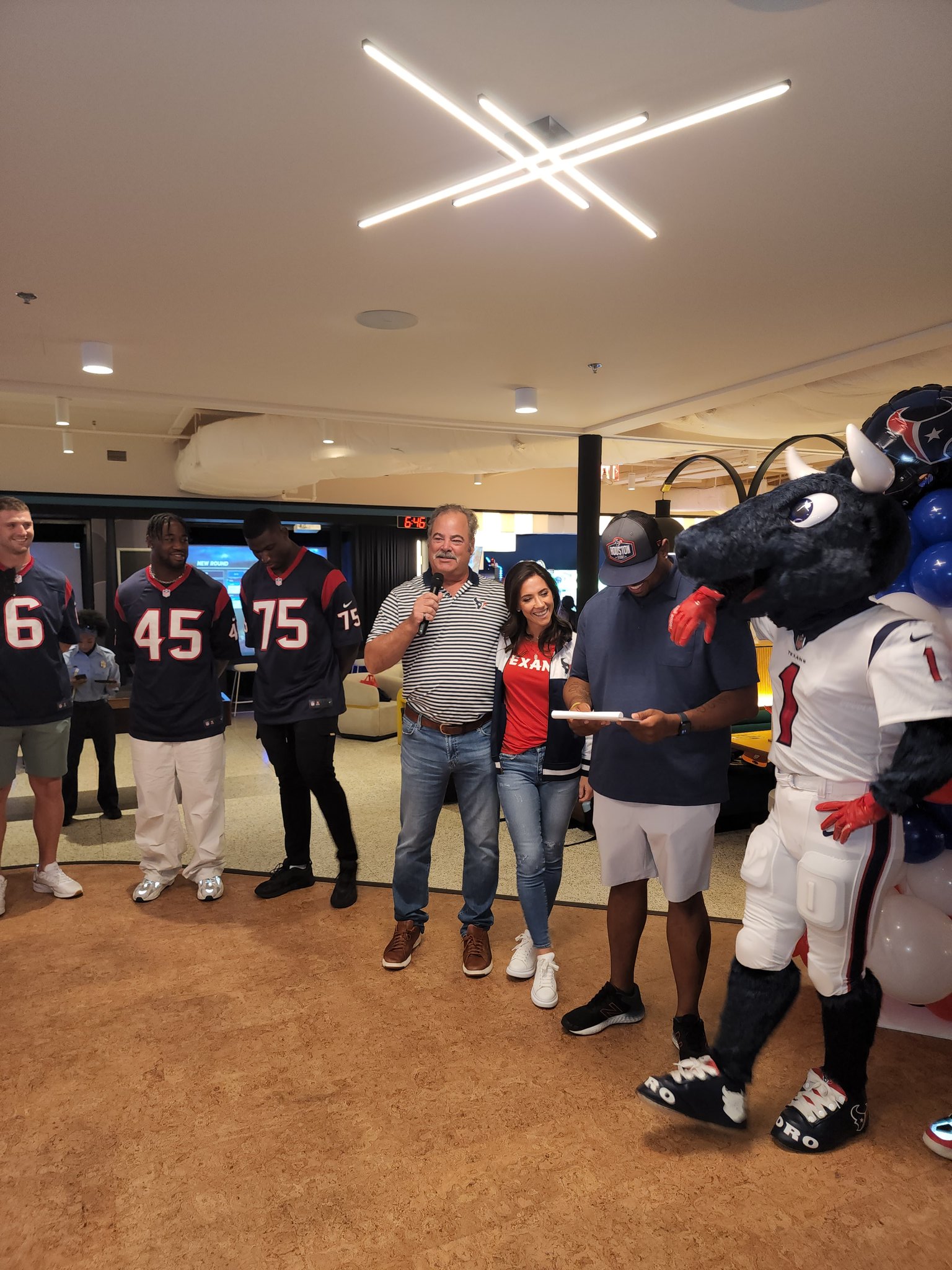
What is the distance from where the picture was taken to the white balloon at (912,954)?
77.5 inches

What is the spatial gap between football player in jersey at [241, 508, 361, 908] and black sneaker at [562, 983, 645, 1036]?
48.1 inches

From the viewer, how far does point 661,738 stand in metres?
2.04

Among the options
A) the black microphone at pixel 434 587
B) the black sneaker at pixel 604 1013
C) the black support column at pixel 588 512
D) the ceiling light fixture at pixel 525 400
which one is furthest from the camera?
the black support column at pixel 588 512

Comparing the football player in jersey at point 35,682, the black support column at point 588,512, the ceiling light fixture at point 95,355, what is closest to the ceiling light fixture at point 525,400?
the black support column at point 588,512

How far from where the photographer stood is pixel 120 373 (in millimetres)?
4676

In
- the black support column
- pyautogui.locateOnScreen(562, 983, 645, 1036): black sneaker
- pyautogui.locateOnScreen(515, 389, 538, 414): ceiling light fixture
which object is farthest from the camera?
the black support column

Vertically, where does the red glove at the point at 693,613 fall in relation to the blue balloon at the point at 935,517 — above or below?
below

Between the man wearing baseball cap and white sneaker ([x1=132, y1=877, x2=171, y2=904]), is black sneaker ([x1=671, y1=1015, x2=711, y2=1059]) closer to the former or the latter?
the man wearing baseball cap

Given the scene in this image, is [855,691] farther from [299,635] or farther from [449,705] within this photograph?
[299,635]

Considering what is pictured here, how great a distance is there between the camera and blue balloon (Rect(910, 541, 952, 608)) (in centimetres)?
180

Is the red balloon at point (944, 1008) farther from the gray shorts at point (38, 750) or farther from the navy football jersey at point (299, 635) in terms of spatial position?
the gray shorts at point (38, 750)

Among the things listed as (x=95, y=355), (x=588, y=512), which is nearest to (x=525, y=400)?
(x=588, y=512)

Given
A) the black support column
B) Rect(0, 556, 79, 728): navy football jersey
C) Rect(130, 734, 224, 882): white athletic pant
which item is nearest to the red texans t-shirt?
Rect(130, 734, 224, 882): white athletic pant

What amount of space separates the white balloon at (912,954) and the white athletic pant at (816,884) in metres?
0.16
